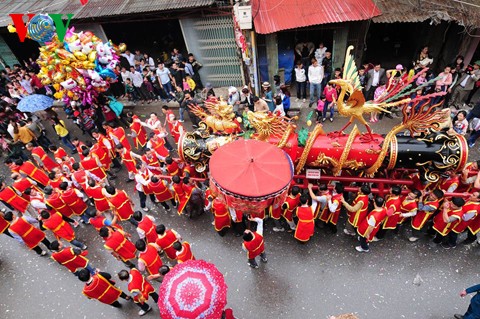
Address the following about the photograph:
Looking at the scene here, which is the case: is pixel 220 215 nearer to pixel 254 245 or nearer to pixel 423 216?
pixel 254 245

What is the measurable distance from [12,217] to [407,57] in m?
13.4

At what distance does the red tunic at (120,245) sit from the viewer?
18.0ft

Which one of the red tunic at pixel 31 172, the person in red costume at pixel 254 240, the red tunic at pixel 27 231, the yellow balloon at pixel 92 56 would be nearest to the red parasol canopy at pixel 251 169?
the person in red costume at pixel 254 240

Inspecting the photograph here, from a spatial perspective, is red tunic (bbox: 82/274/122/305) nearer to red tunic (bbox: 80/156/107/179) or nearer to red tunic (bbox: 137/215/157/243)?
red tunic (bbox: 137/215/157/243)

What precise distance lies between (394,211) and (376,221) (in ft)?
1.34

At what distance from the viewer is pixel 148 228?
570 centimetres

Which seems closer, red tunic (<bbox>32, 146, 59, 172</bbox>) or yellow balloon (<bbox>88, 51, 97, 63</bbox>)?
red tunic (<bbox>32, 146, 59, 172</bbox>)

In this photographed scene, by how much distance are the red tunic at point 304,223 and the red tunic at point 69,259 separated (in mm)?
3964

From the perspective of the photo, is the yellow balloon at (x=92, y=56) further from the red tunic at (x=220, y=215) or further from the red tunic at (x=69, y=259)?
the red tunic at (x=220, y=215)

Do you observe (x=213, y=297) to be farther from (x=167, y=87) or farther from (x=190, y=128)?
(x=167, y=87)

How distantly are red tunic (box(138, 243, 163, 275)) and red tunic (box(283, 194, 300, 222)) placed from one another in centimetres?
253

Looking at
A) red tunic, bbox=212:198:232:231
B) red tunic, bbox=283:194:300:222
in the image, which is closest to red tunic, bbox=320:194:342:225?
red tunic, bbox=283:194:300:222

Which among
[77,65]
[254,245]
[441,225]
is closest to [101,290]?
[254,245]

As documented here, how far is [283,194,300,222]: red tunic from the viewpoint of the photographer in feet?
19.5
